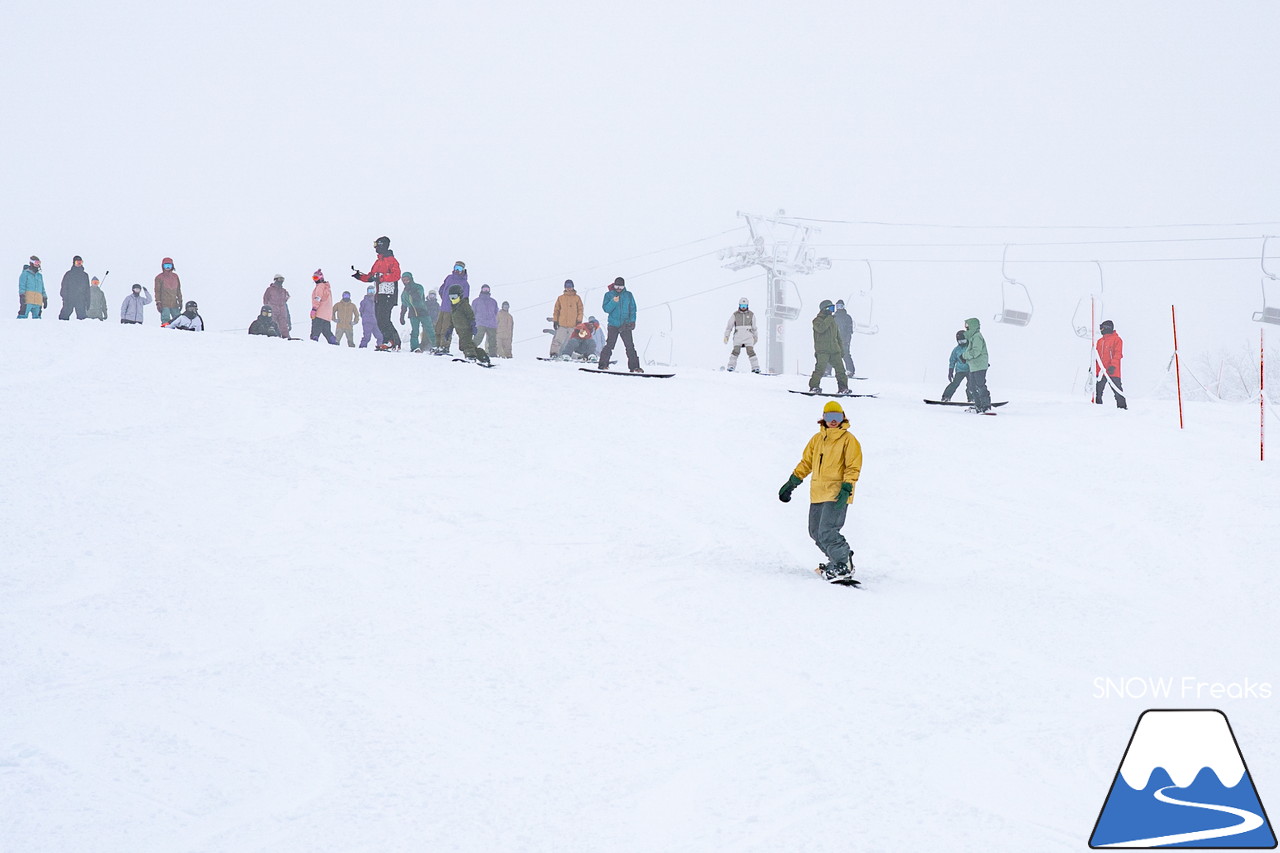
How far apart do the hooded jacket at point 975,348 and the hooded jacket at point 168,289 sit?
14.1 m

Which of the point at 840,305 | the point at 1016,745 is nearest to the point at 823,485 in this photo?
the point at 1016,745

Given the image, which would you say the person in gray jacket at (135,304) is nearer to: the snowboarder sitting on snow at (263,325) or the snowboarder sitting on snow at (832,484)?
the snowboarder sitting on snow at (263,325)

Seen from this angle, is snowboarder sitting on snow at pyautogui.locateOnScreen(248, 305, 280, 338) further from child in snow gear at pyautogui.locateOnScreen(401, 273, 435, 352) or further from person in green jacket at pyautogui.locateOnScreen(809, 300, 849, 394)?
person in green jacket at pyautogui.locateOnScreen(809, 300, 849, 394)

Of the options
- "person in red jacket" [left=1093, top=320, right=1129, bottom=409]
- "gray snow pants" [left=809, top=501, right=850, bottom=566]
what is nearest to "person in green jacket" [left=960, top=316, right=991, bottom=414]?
"person in red jacket" [left=1093, top=320, right=1129, bottom=409]

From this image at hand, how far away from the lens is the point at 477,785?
4098 mm

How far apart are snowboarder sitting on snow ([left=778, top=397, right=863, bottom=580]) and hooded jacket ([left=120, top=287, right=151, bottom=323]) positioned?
50.6 feet

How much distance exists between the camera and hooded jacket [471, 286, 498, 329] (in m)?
19.0

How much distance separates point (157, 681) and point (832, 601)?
427 cm

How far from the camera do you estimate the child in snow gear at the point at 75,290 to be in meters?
18.4

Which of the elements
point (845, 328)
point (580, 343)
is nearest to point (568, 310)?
point (580, 343)

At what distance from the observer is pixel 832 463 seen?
766 centimetres

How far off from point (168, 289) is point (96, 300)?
108 inches

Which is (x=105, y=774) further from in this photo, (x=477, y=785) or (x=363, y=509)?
(x=363, y=509)

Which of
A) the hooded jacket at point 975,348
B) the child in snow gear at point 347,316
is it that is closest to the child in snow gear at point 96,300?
the child in snow gear at point 347,316
